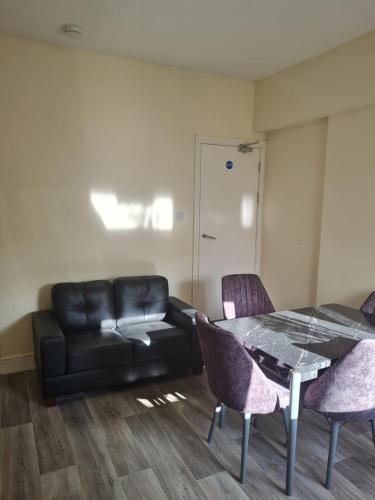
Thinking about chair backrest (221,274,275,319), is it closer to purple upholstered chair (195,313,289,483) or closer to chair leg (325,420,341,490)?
purple upholstered chair (195,313,289,483)

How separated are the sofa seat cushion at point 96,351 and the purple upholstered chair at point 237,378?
1017 millimetres

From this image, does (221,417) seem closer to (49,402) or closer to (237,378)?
(237,378)

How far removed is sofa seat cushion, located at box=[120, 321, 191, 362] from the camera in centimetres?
301

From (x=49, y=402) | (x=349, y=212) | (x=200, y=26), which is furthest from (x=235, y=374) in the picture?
(x=200, y=26)

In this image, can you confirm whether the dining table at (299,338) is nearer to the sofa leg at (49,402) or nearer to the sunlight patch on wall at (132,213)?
the sofa leg at (49,402)

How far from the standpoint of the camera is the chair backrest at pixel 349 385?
1761 millimetres

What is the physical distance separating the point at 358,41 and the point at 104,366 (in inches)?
127

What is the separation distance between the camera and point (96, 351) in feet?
9.37

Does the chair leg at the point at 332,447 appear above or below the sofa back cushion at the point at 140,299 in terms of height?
below

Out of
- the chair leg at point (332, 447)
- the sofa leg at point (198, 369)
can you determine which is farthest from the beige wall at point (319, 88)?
the sofa leg at point (198, 369)

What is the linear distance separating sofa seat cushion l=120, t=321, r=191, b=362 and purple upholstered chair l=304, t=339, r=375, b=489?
53.1 inches

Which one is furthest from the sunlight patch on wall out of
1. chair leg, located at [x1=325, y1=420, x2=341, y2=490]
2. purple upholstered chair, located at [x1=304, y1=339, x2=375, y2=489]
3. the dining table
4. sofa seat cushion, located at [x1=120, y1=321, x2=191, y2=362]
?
chair leg, located at [x1=325, y1=420, x2=341, y2=490]

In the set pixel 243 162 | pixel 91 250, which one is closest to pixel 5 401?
pixel 91 250

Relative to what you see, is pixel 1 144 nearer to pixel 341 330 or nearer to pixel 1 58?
pixel 1 58
